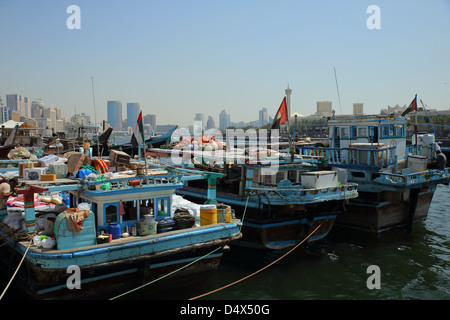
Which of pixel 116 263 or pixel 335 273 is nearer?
pixel 116 263

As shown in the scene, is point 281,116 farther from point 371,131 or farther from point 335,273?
point 335,273

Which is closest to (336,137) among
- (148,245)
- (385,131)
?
(385,131)

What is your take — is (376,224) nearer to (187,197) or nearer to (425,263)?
(425,263)

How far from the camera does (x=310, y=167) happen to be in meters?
16.0

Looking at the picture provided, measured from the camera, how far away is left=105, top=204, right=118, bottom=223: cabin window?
10250mm

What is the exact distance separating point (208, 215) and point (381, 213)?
9.77 m

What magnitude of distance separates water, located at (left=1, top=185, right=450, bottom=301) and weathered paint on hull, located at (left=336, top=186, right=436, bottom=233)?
658 millimetres

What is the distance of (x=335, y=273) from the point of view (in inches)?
510

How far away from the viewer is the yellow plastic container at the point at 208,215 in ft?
37.3

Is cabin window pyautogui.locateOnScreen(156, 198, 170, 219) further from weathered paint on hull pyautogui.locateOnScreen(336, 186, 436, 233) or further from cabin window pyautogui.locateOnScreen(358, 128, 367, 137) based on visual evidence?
cabin window pyautogui.locateOnScreen(358, 128, 367, 137)

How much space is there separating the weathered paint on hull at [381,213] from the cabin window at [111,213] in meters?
11.6

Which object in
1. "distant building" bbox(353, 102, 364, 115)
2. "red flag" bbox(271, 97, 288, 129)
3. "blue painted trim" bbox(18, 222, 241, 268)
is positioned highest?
"distant building" bbox(353, 102, 364, 115)

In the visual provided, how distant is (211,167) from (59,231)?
28.8 ft

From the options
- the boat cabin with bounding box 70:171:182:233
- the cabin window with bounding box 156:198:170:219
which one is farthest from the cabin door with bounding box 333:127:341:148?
the cabin window with bounding box 156:198:170:219
